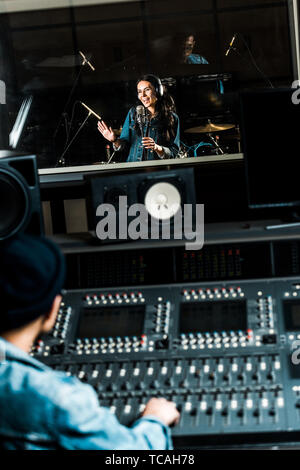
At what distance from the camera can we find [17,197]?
230 cm

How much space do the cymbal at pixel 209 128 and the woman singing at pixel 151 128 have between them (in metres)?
0.07

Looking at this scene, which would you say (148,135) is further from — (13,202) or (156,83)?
(13,202)

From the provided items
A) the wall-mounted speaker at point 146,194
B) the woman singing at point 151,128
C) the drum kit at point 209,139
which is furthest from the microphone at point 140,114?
the wall-mounted speaker at point 146,194

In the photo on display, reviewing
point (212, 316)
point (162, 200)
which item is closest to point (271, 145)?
point (162, 200)

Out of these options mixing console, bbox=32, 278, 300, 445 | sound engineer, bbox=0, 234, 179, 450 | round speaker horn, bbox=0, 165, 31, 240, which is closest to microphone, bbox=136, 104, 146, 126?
round speaker horn, bbox=0, 165, 31, 240

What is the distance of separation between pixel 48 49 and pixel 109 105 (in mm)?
401

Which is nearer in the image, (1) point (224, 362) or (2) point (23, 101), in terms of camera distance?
(1) point (224, 362)

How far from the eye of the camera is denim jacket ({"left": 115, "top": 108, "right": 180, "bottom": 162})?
3066 mm

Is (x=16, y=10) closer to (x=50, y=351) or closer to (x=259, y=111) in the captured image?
(x=259, y=111)

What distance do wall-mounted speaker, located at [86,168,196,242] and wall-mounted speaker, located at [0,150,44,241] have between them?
0.67ft

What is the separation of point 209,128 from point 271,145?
77 cm

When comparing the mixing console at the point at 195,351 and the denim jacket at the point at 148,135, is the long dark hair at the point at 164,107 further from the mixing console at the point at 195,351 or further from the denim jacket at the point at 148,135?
the mixing console at the point at 195,351

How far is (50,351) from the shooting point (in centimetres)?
203

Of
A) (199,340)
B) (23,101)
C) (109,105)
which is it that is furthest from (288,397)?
(23,101)
